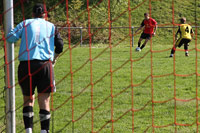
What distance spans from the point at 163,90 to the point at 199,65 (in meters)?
3.74

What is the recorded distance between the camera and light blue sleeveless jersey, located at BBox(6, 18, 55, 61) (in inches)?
173

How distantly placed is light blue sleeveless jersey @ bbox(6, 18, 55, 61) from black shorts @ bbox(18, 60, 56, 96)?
0.08m

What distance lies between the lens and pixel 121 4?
22547 millimetres

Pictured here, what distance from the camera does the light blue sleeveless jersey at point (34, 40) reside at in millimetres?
4387

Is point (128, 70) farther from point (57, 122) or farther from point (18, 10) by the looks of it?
point (18, 10)

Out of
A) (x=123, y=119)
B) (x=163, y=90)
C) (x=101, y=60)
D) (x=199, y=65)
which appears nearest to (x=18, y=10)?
(x=101, y=60)

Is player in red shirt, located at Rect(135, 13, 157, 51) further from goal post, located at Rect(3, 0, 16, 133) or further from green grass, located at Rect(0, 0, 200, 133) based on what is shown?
goal post, located at Rect(3, 0, 16, 133)

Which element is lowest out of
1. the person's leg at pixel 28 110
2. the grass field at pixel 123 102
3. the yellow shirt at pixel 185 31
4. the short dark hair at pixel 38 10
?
the grass field at pixel 123 102

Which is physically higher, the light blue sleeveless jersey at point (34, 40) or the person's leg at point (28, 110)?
the light blue sleeveless jersey at point (34, 40)

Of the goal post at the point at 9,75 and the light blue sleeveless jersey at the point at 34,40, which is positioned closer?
the goal post at the point at 9,75

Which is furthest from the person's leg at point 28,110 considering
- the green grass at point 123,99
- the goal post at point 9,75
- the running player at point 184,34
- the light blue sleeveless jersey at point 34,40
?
the running player at point 184,34

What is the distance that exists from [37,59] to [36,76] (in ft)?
0.67

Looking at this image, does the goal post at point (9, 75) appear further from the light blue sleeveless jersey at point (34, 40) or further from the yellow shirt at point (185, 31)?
the yellow shirt at point (185, 31)

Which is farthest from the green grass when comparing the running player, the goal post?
the running player
